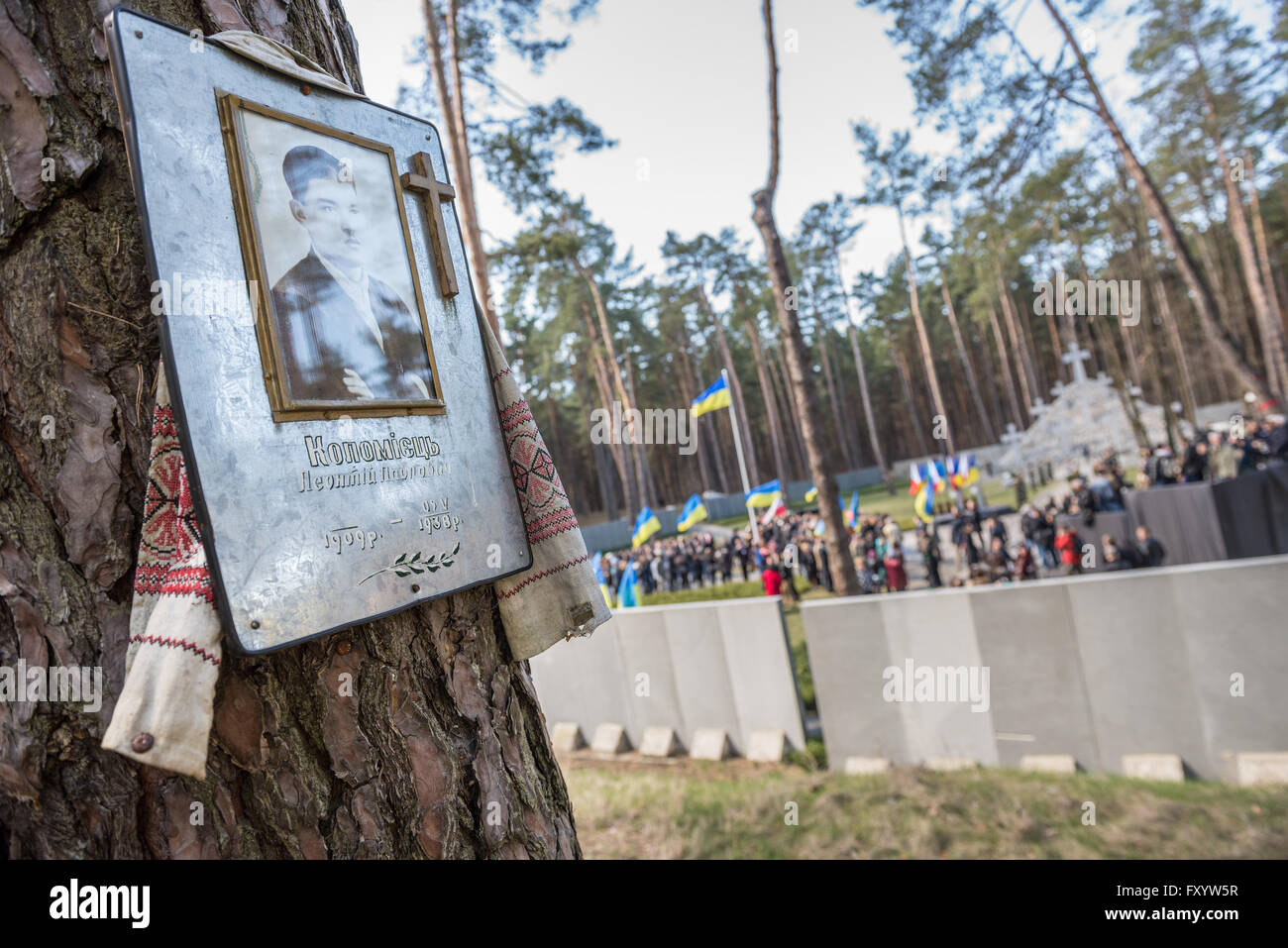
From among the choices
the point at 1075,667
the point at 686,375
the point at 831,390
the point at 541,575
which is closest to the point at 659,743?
the point at 1075,667

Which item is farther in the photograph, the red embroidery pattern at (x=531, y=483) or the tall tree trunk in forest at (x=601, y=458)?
the tall tree trunk in forest at (x=601, y=458)

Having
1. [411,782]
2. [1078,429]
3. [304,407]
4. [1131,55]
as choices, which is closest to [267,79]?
[304,407]

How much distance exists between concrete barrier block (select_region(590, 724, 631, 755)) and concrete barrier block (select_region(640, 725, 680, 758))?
1.12 feet

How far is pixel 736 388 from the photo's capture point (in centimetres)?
4003

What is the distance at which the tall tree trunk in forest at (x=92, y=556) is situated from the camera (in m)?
1.05

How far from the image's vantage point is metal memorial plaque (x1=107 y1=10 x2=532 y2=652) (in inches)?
39.1

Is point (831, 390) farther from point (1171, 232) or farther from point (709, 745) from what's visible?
point (709, 745)

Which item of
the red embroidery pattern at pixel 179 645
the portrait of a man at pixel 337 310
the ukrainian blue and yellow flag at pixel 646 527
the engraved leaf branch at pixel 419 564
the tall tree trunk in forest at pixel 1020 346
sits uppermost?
the tall tree trunk in forest at pixel 1020 346

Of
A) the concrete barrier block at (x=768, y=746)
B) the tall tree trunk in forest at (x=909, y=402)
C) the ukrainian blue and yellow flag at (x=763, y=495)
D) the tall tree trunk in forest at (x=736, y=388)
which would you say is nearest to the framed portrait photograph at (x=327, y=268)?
the concrete barrier block at (x=768, y=746)

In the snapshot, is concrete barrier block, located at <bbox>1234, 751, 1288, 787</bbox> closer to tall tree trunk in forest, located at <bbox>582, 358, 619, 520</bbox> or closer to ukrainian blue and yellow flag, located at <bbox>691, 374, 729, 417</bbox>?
ukrainian blue and yellow flag, located at <bbox>691, 374, 729, 417</bbox>

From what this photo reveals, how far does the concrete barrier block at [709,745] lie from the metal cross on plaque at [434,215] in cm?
682

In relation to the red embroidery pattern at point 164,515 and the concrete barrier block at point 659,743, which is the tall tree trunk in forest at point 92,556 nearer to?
the red embroidery pattern at point 164,515

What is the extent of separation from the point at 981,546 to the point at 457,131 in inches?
505
